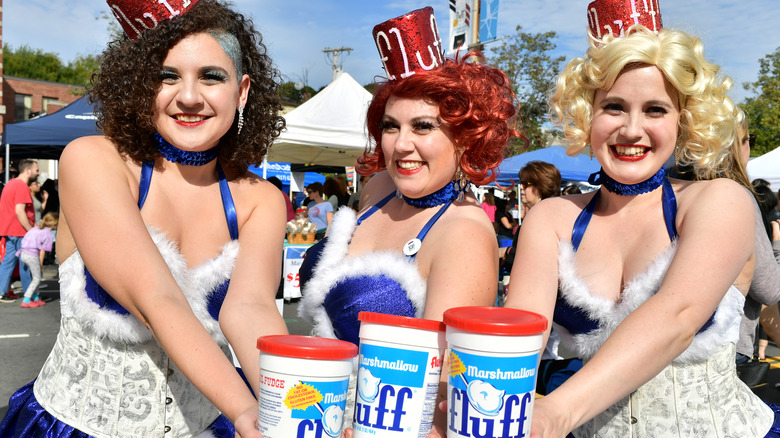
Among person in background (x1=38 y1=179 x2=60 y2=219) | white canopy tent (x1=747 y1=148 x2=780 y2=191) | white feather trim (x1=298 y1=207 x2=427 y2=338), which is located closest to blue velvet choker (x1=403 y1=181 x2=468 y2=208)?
white feather trim (x1=298 y1=207 x2=427 y2=338)

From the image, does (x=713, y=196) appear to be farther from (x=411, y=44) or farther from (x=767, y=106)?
(x=767, y=106)

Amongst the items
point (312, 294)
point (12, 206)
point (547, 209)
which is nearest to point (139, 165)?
point (312, 294)

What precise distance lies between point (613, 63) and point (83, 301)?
5.66 feet

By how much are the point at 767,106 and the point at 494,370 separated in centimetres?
3062

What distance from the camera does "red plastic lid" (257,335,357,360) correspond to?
0.99 m

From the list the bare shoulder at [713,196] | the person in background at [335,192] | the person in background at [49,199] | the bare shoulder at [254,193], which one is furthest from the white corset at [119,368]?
the person in background at [49,199]

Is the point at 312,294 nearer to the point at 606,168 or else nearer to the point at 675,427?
the point at 606,168

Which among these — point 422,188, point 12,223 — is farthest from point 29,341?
point 422,188

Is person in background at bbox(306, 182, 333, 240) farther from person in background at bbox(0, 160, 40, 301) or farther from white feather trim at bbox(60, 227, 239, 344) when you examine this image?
white feather trim at bbox(60, 227, 239, 344)

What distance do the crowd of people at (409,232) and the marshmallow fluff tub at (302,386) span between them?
1.46 feet

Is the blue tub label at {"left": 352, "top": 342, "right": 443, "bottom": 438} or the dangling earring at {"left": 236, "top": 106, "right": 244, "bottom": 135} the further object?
the dangling earring at {"left": 236, "top": 106, "right": 244, "bottom": 135}

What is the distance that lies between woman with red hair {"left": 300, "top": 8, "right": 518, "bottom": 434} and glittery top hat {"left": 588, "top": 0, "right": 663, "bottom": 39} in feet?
1.39

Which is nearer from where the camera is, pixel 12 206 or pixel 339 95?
pixel 12 206

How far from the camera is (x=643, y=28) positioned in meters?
1.75
